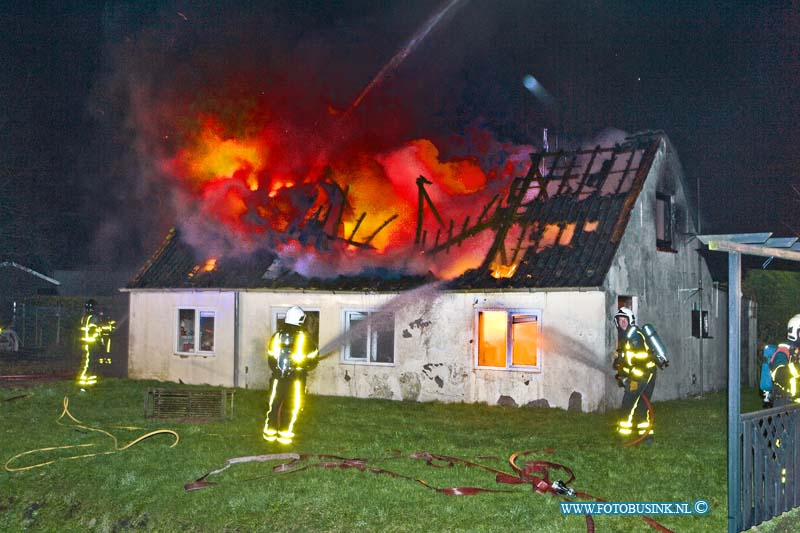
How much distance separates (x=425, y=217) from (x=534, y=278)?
3.71 metres

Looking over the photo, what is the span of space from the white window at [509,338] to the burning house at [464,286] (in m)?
0.05

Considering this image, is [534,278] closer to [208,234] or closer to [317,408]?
[317,408]

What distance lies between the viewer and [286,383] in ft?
36.3

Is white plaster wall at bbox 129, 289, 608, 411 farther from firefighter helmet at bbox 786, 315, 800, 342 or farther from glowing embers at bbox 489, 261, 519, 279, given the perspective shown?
firefighter helmet at bbox 786, 315, 800, 342

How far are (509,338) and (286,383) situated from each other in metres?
6.99

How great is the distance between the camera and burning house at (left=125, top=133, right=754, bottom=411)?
640 inches

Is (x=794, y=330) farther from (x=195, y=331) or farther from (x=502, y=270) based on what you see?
(x=195, y=331)

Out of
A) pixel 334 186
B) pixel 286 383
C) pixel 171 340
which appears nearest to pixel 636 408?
pixel 286 383

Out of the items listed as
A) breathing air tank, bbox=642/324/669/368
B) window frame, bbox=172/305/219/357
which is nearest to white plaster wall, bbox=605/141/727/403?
breathing air tank, bbox=642/324/669/368

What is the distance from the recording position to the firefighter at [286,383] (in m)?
11.0

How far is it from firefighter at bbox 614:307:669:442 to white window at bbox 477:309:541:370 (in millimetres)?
4832

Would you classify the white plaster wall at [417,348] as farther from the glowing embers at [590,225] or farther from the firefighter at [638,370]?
the firefighter at [638,370]

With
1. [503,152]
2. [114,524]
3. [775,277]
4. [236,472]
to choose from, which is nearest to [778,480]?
[236,472]

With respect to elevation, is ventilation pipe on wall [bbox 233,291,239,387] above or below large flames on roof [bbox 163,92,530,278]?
below
